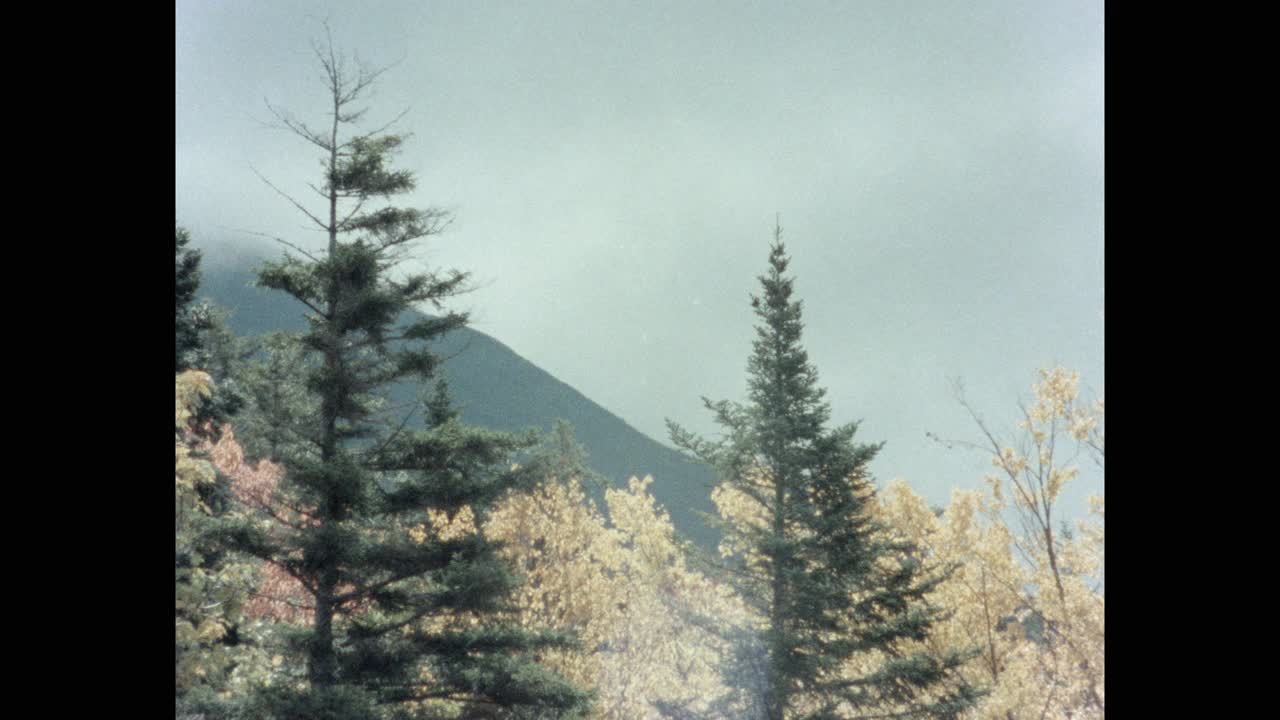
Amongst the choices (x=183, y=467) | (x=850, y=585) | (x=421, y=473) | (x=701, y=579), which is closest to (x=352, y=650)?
(x=421, y=473)

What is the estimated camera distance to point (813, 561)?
10.7 m

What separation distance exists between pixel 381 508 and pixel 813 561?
6433mm

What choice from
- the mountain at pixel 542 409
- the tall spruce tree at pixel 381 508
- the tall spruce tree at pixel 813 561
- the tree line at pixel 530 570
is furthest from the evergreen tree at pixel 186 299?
the mountain at pixel 542 409

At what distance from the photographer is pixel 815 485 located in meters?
11.2

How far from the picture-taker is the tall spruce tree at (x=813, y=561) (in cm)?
977

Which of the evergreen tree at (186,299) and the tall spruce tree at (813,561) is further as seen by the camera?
the evergreen tree at (186,299)

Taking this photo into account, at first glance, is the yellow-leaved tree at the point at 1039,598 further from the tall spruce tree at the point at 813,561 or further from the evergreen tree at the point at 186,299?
the evergreen tree at the point at 186,299

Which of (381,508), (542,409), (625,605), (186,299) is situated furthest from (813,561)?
(542,409)

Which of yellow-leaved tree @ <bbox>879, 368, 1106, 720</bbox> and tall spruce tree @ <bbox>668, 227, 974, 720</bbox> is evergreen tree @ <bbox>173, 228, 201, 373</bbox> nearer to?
tall spruce tree @ <bbox>668, 227, 974, 720</bbox>

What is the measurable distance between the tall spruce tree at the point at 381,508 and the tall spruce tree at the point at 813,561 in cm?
322

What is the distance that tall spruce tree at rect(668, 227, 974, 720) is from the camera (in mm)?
9773

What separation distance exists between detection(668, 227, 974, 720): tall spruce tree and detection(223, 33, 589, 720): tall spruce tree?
3.22 metres

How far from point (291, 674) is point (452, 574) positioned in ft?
7.36
